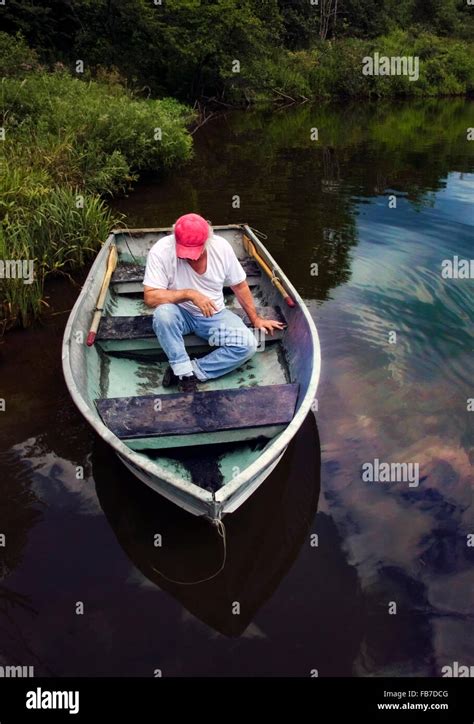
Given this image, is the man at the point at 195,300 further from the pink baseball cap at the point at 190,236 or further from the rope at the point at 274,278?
the rope at the point at 274,278

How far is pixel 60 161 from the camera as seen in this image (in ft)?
30.0

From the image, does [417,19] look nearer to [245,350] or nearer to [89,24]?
[89,24]

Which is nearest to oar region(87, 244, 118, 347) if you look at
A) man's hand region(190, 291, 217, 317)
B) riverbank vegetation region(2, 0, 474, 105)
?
man's hand region(190, 291, 217, 317)

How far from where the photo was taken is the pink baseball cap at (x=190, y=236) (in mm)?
4324

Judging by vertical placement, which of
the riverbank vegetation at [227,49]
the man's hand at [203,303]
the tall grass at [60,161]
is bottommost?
the man's hand at [203,303]

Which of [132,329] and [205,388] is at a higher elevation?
[132,329]

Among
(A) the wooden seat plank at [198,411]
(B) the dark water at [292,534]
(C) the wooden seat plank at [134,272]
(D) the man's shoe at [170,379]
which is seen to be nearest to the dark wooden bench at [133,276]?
(C) the wooden seat plank at [134,272]

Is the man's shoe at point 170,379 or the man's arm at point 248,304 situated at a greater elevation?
the man's arm at point 248,304

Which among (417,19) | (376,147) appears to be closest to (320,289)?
(376,147)

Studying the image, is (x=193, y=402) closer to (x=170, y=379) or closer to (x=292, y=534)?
(x=170, y=379)

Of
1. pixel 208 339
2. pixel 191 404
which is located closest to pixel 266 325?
pixel 208 339

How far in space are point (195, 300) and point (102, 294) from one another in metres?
1.64

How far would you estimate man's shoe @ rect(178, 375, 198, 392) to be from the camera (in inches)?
180

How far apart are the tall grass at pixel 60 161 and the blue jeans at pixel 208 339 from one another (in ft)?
7.91
